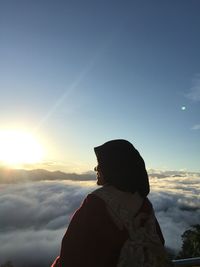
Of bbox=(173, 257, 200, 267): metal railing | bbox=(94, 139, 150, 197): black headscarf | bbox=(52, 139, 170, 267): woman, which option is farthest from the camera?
bbox=(173, 257, 200, 267): metal railing

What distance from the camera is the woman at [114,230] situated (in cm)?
276

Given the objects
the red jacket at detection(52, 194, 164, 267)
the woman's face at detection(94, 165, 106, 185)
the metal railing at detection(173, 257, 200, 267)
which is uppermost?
the woman's face at detection(94, 165, 106, 185)

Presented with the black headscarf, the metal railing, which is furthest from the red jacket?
the metal railing

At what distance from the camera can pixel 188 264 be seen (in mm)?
4184

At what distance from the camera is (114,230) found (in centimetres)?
281

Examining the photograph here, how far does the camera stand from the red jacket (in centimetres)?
277

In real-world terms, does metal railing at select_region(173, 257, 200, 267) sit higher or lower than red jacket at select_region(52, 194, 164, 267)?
lower

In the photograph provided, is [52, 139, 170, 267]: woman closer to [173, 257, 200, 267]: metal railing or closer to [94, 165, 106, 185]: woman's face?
[94, 165, 106, 185]: woman's face

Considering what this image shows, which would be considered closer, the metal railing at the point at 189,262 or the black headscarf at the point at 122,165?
the black headscarf at the point at 122,165

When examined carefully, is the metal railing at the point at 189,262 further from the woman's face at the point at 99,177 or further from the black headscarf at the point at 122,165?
the woman's face at the point at 99,177

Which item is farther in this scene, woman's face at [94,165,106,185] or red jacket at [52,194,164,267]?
woman's face at [94,165,106,185]

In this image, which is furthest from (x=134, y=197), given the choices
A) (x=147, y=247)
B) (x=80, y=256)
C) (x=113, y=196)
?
(x=80, y=256)

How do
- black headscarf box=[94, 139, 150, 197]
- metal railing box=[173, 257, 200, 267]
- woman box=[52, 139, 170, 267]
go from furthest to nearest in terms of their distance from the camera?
metal railing box=[173, 257, 200, 267]
black headscarf box=[94, 139, 150, 197]
woman box=[52, 139, 170, 267]

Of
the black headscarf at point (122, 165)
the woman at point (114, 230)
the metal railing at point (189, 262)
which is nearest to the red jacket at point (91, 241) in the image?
the woman at point (114, 230)
